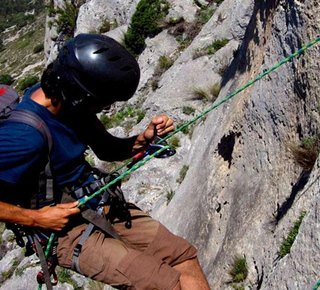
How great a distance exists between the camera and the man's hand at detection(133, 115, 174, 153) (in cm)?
411

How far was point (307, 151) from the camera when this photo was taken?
13.2 ft

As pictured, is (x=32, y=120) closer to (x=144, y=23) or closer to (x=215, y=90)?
(x=215, y=90)

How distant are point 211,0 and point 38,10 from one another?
122 meters

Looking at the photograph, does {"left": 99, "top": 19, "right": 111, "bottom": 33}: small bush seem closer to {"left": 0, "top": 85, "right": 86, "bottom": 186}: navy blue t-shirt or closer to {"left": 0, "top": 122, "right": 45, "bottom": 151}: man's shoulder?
{"left": 0, "top": 85, "right": 86, "bottom": 186}: navy blue t-shirt

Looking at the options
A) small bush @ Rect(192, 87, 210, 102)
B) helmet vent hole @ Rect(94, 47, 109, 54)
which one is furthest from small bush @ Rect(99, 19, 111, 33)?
helmet vent hole @ Rect(94, 47, 109, 54)

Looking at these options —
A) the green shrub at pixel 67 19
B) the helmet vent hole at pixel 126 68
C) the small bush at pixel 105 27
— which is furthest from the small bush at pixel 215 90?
the green shrub at pixel 67 19

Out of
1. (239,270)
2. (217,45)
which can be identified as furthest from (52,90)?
(217,45)

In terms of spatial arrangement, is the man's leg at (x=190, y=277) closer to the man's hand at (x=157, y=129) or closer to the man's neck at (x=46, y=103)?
the man's hand at (x=157, y=129)

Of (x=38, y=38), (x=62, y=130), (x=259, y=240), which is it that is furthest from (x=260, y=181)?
(x=38, y=38)

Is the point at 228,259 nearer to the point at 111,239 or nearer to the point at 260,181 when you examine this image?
the point at 260,181

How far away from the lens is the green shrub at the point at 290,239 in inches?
144

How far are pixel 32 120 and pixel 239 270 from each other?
8.03ft

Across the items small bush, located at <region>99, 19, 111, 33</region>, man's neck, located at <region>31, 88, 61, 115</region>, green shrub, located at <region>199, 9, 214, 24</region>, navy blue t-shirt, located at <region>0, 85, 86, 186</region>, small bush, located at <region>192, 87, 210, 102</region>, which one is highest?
man's neck, located at <region>31, 88, 61, 115</region>

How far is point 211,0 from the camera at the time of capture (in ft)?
57.1
